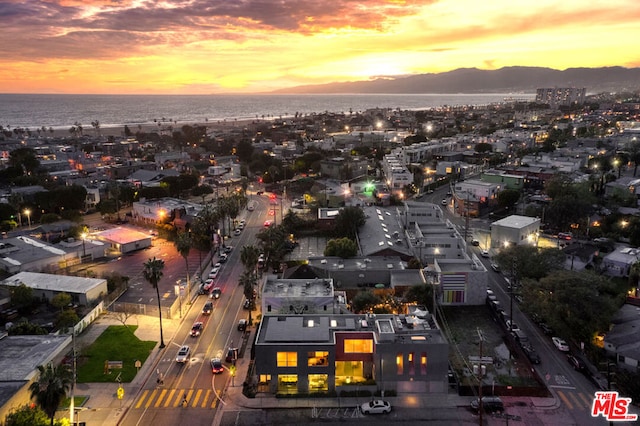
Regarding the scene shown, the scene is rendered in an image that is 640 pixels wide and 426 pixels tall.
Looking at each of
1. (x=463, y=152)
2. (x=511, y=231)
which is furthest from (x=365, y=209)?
(x=463, y=152)

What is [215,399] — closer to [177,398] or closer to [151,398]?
[177,398]

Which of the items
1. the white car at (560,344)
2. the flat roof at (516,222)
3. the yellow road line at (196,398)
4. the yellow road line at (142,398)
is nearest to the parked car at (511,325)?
the white car at (560,344)

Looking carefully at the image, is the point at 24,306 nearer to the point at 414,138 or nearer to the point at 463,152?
the point at 463,152

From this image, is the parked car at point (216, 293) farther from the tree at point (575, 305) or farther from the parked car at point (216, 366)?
the tree at point (575, 305)

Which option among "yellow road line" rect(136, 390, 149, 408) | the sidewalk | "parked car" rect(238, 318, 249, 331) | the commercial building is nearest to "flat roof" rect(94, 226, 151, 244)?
the commercial building

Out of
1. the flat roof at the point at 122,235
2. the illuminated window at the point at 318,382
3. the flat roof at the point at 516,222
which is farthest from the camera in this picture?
the flat roof at the point at 122,235

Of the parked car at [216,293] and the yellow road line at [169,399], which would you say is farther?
the parked car at [216,293]

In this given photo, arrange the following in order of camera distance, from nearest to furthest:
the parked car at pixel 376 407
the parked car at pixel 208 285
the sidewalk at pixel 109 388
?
the sidewalk at pixel 109 388, the parked car at pixel 376 407, the parked car at pixel 208 285
